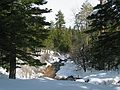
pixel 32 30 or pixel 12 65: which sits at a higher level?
pixel 32 30

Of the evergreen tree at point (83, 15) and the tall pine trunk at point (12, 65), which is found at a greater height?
the evergreen tree at point (83, 15)

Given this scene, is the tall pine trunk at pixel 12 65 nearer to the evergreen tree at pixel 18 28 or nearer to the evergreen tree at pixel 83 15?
the evergreen tree at pixel 18 28

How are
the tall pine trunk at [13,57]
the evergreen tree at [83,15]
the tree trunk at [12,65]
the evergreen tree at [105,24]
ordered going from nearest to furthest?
the evergreen tree at [105,24]
the tall pine trunk at [13,57]
the tree trunk at [12,65]
the evergreen tree at [83,15]

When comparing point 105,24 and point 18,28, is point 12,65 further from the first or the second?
point 105,24

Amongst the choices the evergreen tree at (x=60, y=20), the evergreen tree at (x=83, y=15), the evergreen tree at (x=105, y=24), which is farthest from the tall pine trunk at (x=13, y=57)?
the evergreen tree at (x=60, y=20)

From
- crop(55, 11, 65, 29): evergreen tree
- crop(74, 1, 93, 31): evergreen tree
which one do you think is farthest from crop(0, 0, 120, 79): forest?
crop(55, 11, 65, 29): evergreen tree

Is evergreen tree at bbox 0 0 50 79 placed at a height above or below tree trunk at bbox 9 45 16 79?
above

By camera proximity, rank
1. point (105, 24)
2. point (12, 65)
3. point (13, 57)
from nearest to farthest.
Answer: point (105, 24), point (13, 57), point (12, 65)

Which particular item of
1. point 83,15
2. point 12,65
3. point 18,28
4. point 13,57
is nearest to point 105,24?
point 18,28

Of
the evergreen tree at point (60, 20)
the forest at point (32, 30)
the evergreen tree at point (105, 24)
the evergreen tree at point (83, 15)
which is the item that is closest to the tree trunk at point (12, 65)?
the forest at point (32, 30)

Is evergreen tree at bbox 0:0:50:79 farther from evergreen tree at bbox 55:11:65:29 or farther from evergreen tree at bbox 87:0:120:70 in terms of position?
evergreen tree at bbox 55:11:65:29

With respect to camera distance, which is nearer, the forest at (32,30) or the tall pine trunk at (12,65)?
the forest at (32,30)

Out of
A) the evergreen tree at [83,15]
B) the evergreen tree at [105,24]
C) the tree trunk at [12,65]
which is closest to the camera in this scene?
the evergreen tree at [105,24]

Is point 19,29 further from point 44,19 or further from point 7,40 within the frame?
point 44,19
